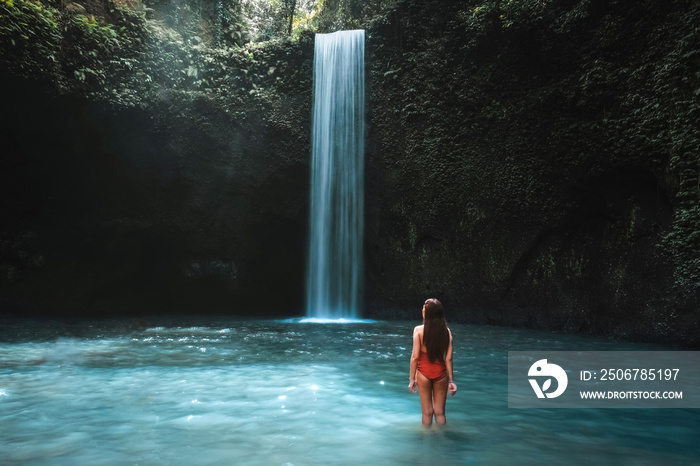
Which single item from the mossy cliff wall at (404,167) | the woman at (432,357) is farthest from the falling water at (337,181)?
the woman at (432,357)

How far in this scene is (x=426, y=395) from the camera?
177 inches

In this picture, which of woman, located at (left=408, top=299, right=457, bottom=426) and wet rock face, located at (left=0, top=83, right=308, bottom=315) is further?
wet rock face, located at (left=0, top=83, right=308, bottom=315)

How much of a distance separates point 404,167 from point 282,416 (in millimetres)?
11695

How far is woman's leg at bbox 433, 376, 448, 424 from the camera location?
444cm

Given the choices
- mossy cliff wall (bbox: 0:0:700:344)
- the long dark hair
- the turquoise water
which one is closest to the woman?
the long dark hair

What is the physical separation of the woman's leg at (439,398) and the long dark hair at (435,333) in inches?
9.7

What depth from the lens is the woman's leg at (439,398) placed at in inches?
175

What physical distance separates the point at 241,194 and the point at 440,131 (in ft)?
23.8

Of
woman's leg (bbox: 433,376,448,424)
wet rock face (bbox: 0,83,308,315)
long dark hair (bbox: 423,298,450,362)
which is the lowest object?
woman's leg (bbox: 433,376,448,424)

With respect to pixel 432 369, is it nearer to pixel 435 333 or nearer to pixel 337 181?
pixel 435 333

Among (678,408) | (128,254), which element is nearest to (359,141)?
(128,254)

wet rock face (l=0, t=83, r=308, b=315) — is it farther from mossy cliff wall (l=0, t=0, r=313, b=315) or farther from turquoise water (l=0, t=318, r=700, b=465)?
turquoise water (l=0, t=318, r=700, b=465)

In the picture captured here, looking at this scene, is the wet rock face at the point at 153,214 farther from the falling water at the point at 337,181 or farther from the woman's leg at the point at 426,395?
the woman's leg at the point at 426,395

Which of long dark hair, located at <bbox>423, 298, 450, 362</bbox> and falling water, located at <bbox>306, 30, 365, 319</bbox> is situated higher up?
falling water, located at <bbox>306, 30, 365, 319</bbox>
